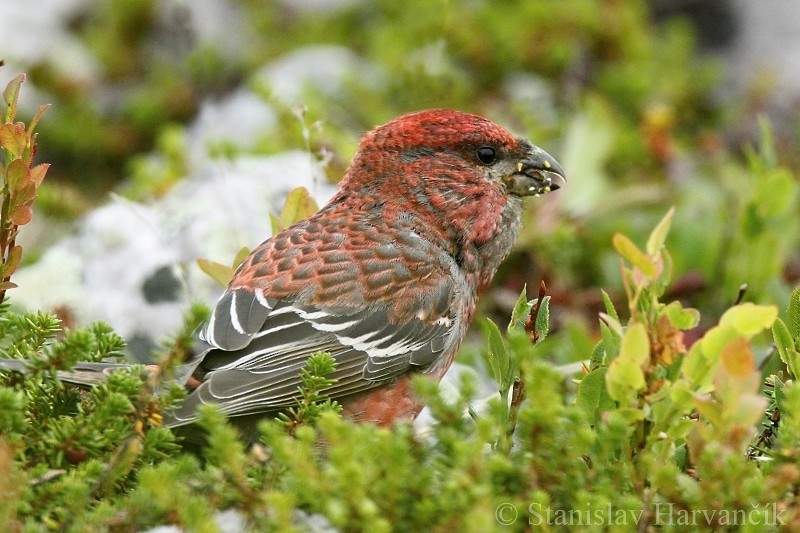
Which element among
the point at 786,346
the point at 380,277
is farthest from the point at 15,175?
the point at 786,346

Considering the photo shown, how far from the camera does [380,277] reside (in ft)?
13.0

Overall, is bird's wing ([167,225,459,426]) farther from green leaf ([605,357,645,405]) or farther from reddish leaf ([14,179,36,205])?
green leaf ([605,357,645,405])

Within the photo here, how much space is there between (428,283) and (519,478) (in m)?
1.49

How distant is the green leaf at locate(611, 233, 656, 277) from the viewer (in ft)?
9.16

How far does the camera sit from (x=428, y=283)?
4.05 metres

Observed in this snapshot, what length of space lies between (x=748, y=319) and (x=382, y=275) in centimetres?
159

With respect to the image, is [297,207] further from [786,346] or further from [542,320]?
[786,346]

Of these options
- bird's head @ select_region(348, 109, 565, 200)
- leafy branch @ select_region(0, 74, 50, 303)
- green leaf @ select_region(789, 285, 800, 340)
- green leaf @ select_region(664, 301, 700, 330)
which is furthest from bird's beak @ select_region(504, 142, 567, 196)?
leafy branch @ select_region(0, 74, 50, 303)

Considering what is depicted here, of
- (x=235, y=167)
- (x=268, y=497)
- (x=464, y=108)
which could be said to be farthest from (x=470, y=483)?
(x=464, y=108)

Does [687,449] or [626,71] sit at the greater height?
[626,71]

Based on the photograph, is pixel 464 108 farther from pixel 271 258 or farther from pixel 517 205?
pixel 271 258

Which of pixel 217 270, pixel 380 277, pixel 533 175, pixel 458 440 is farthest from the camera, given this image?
pixel 533 175

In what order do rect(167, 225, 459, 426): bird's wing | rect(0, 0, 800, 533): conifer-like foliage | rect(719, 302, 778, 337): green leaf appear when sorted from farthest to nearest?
rect(167, 225, 459, 426): bird's wing → rect(719, 302, 778, 337): green leaf → rect(0, 0, 800, 533): conifer-like foliage

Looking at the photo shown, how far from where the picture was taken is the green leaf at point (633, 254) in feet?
9.16
